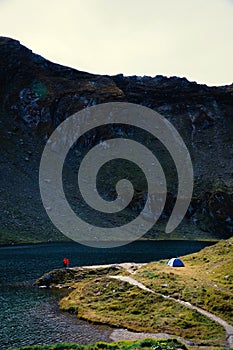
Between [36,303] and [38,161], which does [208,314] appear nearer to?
[36,303]

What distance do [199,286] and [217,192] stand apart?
400ft

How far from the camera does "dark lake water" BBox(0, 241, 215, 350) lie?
3288 cm

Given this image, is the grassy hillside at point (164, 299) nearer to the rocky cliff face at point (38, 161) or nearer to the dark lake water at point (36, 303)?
the dark lake water at point (36, 303)

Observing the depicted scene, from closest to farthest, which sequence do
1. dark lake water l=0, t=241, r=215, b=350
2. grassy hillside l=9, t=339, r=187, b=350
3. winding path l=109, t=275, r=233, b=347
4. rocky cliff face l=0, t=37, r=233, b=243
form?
1. grassy hillside l=9, t=339, r=187, b=350
2. winding path l=109, t=275, r=233, b=347
3. dark lake water l=0, t=241, r=215, b=350
4. rocky cliff face l=0, t=37, r=233, b=243

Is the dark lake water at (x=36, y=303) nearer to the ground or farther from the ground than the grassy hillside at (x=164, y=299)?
nearer to the ground

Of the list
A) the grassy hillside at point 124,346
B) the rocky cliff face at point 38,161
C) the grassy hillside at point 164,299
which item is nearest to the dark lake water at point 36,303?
the grassy hillside at point 164,299

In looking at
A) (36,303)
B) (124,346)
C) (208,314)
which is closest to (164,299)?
(208,314)

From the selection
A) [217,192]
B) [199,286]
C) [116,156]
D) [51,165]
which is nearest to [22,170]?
[51,165]

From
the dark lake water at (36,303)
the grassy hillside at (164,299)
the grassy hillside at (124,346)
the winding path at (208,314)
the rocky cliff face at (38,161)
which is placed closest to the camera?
the grassy hillside at (124,346)

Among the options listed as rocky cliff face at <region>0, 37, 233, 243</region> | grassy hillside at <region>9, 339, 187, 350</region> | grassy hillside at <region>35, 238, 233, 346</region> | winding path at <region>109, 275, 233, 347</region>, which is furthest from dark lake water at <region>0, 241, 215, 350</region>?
rocky cliff face at <region>0, 37, 233, 243</region>

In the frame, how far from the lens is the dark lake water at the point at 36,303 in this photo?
32875 mm

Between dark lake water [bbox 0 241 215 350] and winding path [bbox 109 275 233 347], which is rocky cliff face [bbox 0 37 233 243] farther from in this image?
winding path [bbox 109 275 233 347]

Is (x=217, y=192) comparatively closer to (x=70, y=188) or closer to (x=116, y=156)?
(x=116, y=156)

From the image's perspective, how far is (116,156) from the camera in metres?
178
